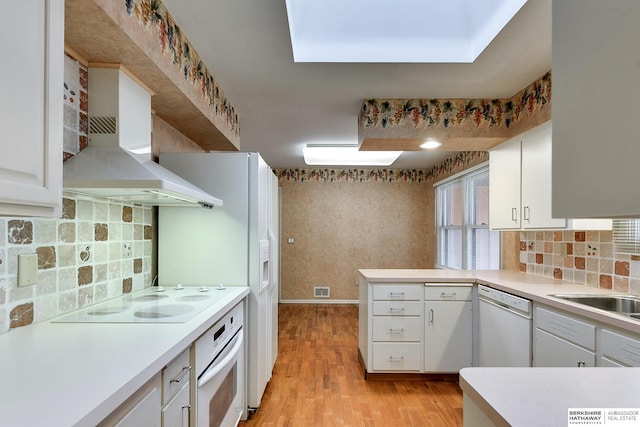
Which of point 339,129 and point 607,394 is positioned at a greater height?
point 339,129

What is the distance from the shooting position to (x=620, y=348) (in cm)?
161

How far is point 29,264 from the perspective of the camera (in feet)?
4.41

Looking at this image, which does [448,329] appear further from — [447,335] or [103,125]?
[103,125]

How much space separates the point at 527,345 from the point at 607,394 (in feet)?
5.52

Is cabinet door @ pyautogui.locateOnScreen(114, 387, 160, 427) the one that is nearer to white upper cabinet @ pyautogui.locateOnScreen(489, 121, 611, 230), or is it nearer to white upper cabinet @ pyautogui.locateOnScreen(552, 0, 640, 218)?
white upper cabinet @ pyautogui.locateOnScreen(552, 0, 640, 218)

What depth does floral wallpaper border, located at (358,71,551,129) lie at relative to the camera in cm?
296

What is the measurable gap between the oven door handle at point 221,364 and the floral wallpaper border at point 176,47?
59.0 inches

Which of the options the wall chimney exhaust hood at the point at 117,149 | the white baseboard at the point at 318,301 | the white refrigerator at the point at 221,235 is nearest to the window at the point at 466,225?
the white baseboard at the point at 318,301

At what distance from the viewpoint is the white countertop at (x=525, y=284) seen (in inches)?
66.4

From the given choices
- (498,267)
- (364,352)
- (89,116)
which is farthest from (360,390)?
(89,116)

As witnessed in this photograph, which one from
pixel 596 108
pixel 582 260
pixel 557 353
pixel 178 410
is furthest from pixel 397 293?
pixel 596 108

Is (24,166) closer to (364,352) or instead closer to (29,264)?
(29,264)

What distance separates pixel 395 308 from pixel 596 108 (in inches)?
103

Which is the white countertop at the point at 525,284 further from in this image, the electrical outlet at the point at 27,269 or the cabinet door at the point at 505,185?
the electrical outlet at the point at 27,269
